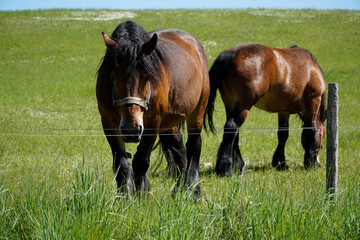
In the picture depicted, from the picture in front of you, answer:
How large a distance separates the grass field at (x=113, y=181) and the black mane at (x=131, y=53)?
29.3 inches

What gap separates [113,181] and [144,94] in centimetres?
86

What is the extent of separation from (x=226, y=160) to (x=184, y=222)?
131 inches

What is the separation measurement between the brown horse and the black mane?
2.48 meters

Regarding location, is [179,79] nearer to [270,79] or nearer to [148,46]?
[148,46]

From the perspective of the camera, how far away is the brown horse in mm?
6660

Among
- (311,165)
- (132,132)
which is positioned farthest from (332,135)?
(311,165)

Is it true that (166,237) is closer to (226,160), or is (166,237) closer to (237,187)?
(237,187)

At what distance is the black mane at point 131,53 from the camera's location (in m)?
3.99

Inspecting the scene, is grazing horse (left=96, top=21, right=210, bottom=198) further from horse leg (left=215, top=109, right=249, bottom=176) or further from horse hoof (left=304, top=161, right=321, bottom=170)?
horse hoof (left=304, top=161, right=321, bottom=170)

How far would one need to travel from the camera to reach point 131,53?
3971 millimetres

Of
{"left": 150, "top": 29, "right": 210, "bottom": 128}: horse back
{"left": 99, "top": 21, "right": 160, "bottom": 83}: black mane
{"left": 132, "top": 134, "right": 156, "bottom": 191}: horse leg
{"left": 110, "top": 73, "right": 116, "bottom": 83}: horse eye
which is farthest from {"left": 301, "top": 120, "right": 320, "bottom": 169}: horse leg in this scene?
{"left": 110, "top": 73, "right": 116, "bottom": 83}: horse eye

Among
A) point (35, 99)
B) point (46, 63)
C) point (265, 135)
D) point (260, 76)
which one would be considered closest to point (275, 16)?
point (46, 63)

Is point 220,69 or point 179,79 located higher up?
point 220,69

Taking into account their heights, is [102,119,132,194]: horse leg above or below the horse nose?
below
